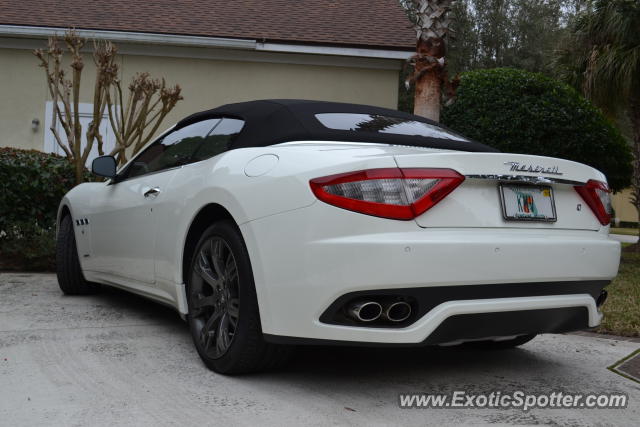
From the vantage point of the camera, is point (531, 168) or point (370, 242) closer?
point (370, 242)

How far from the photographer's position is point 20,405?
303cm

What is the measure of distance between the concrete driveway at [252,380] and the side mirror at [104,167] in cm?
100

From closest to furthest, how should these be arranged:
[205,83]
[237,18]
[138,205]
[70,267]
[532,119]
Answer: [138,205] < [70,267] < [532,119] < [205,83] < [237,18]

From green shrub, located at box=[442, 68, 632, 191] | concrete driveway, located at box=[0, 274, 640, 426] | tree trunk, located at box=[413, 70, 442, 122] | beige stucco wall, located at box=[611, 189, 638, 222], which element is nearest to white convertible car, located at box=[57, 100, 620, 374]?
concrete driveway, located at box=[0, 274, 640, 426]

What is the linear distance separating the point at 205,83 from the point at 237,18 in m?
1.55

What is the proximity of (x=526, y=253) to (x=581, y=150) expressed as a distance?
8786mm

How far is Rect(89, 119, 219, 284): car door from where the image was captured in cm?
428

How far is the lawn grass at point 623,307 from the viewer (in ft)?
16.9

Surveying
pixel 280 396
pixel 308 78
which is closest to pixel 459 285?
pixel 280 396

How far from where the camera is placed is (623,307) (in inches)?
236

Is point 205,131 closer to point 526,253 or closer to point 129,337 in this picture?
point 129,337

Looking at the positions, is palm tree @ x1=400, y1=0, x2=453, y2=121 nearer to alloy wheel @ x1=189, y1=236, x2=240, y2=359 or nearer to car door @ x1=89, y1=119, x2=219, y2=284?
car door @ x1=89, y1=119, x2=219, y2=284

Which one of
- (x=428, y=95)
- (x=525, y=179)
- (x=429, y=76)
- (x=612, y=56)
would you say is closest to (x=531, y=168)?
(x=525, y=179)

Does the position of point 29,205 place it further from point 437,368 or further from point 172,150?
point 437,368
